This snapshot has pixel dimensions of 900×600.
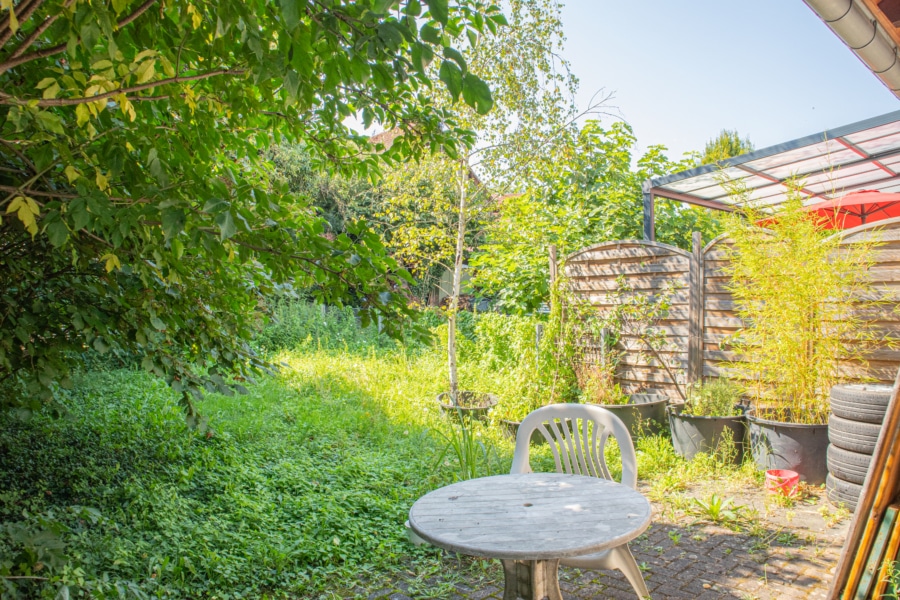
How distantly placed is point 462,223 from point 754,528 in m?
4.02

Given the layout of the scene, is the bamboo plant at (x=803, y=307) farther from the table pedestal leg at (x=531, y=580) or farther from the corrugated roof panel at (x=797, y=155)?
the table pedestal leg at (x=531, y=580)

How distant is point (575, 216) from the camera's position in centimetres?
838

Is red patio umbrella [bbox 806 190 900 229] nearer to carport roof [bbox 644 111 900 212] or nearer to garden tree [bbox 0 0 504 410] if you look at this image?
carport roof [bbox 644 111 900 212]

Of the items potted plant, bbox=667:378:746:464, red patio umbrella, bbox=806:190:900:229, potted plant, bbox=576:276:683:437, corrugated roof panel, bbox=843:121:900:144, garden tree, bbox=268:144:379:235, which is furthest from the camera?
garden tree, bbox=268:144:379:235

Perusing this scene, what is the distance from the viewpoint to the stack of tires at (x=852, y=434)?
3580 millimetres

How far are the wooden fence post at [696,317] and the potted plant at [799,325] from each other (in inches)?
27.0

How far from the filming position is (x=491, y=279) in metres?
7.70

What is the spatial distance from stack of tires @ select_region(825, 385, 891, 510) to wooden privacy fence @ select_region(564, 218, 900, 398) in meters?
0.67

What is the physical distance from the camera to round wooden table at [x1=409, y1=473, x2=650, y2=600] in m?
1.85

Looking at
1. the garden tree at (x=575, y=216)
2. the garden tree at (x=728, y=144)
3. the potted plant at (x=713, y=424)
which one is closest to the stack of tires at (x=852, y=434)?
the potted plant at (x=713, y=424)

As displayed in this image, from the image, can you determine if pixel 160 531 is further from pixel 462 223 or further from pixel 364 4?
pixel 462 223

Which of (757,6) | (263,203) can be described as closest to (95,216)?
(263,203)

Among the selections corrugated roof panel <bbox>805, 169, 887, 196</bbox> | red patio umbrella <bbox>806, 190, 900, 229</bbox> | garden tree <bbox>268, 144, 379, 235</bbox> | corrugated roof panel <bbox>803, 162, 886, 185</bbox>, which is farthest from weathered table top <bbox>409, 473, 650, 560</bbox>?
garden tree <bbox>268, 144, 379, 235</bbox>

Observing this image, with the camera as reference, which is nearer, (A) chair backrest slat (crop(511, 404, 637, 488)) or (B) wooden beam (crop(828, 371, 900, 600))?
(B) wooden beam (crop(828, 371, 900, 600))
